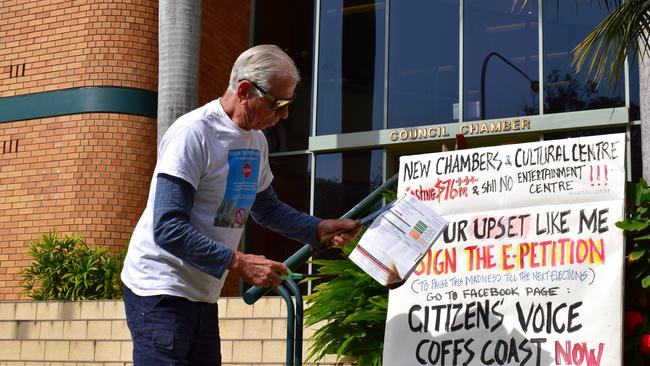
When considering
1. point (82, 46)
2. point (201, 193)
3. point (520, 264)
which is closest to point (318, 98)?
point (82, 46)

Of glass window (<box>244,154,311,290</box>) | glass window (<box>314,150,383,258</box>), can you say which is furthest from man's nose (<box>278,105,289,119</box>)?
glass window (<box>244,154,311,290</box>)

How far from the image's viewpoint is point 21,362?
965 centimetres

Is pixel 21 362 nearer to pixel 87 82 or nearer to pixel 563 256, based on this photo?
pixel 87 82

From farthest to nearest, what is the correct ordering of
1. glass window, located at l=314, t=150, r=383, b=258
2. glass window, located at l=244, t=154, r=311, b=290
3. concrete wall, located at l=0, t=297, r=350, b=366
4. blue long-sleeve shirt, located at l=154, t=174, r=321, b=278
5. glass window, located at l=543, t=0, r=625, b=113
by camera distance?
1. glass window, located at l=244, t=154, r=311, b=290
2. glass window, located at l=314, t=150, r=383, b=258
3. glass window, located at l=543, t=0, r=625, b=113
4. concrete wall, located at l=0, t=297, r=350, b=366
5. blue long-sleeve shirt, located at l=154, t=174, r=321, b=278

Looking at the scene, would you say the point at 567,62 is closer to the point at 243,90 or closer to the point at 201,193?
the point at 243,90

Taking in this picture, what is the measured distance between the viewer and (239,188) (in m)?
3.67

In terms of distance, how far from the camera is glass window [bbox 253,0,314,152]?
14039mm

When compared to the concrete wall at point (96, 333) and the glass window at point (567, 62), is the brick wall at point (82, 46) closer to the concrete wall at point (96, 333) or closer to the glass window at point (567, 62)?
the concrete wall at point (96, 333)

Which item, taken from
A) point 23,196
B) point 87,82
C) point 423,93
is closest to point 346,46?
point 423,93

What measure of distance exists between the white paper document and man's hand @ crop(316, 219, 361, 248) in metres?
0.06

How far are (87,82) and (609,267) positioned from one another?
9.38m

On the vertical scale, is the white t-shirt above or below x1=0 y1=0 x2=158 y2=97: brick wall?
below

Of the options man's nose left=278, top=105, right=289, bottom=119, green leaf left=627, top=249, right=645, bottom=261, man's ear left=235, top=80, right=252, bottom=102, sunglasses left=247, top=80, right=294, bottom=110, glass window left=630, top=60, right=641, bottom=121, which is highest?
glass window left=630, top=60, right=641, bottom=121

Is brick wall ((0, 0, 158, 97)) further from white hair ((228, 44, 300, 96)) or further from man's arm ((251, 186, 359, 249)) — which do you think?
white hair ((228, 44, 300, 96))
